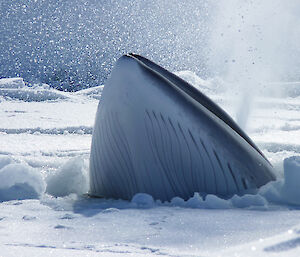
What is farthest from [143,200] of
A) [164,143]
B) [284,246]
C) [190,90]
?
[284,246]

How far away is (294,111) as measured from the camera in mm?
17016

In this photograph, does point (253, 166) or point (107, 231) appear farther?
point (253, 166)

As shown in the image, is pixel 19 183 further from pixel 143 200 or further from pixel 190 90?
pixel 190 90

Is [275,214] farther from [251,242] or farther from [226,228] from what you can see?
[251,242]

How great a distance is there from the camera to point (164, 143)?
3.74 metres

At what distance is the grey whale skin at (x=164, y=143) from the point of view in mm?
3719

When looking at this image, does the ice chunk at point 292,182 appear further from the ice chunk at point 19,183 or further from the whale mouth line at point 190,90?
the ice chunk at point 19,183

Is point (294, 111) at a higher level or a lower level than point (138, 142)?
higher

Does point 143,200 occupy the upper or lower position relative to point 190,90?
lower

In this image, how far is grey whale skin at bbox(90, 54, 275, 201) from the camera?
12.2ft

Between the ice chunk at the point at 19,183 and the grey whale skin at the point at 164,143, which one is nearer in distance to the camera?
the grey whale skin at the point at 164,143

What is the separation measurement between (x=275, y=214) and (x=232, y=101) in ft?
55.2

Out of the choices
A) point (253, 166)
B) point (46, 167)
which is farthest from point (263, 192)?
point (46, 167)

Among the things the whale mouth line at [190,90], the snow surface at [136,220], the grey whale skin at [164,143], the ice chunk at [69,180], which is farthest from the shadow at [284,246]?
the ice chunk at [69,180]
